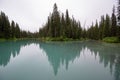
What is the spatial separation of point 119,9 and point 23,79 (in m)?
36.3

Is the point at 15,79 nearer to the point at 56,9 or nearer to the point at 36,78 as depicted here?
the point at 36,78

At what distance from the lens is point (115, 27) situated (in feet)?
145

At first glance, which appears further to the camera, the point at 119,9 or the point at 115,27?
the point at 115,27

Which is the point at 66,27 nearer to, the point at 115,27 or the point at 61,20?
the point at 61,20

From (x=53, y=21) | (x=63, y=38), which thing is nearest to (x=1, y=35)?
(x=53, y=21)

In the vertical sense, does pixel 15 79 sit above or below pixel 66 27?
below

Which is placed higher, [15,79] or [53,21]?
[53,21]

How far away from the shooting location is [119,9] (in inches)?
1410

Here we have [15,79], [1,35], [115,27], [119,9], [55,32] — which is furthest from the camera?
[1,35]

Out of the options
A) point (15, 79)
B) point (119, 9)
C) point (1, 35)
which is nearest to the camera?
point (15, 79)

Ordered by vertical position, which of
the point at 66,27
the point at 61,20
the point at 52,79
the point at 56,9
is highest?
the point at 56,9

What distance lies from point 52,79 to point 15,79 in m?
2.04

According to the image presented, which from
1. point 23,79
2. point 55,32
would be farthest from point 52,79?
point 55,32

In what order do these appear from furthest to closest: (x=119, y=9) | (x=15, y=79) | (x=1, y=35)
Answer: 1. (x=1, y=35)
2. (x=119, y=9)
3. (x=15, y=79)
